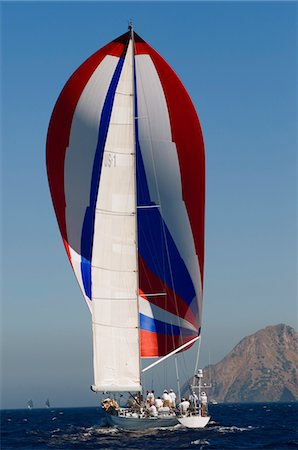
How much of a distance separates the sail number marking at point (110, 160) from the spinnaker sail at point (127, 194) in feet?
0.12

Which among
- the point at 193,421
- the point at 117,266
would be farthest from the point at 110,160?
the point at 193,421

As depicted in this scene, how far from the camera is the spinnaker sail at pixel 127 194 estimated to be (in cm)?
3128

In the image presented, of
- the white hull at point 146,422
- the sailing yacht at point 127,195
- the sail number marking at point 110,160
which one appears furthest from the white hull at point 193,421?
the sail number marking at point 110,160

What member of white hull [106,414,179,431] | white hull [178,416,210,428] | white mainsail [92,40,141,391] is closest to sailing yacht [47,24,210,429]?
white mainsail [92,40,141,391]

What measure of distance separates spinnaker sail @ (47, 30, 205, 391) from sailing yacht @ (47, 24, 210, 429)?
0.12 ft

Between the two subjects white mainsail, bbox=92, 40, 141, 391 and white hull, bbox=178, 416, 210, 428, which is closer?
white hull, bbox=178, 416, 210, 428

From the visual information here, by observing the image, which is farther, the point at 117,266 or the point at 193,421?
the point at 117,266

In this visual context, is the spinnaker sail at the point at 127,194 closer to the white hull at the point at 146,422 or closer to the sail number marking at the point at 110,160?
the sail number marking at the point at 110,160

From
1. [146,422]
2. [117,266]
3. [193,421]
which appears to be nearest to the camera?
[146,422]

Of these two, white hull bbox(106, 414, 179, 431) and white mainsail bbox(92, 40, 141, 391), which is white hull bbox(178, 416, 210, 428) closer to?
white hull bbox(106, 414, 179, 431)

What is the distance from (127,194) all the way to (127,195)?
0.04m

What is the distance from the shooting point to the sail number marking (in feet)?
104

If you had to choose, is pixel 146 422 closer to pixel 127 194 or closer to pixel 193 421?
pixel 193 421

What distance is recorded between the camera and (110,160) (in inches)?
1244
